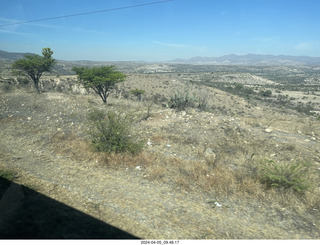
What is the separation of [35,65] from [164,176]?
777 inches

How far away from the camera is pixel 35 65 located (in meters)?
18.9

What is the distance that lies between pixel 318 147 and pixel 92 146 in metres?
7.92

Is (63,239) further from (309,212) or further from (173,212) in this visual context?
(309,212)

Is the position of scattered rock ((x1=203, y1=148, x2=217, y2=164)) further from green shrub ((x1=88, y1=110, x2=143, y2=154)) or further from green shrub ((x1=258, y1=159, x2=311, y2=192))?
green shrub ((x1=88, y1=110, x2=143, y2=154))

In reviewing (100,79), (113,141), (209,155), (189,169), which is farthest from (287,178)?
(100,79)

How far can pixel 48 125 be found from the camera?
28.7 feet

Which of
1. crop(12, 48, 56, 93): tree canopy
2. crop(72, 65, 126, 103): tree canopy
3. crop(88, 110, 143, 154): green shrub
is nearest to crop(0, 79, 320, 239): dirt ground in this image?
crop(88, 110, 143, 154): green shrub

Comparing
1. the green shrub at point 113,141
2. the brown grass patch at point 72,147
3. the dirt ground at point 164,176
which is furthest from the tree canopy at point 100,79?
the green shrub at point 113,141

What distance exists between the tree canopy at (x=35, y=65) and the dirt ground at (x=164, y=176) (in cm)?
1159

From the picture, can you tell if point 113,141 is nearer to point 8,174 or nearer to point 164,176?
point 164,176

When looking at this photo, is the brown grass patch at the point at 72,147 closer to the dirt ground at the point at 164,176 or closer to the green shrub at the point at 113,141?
the dirt ground at the point at 164,176

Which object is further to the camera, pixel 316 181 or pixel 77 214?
pixel 316 181

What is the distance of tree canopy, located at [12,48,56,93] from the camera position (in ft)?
60.9

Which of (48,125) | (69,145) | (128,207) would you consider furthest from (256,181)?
(48,125)
